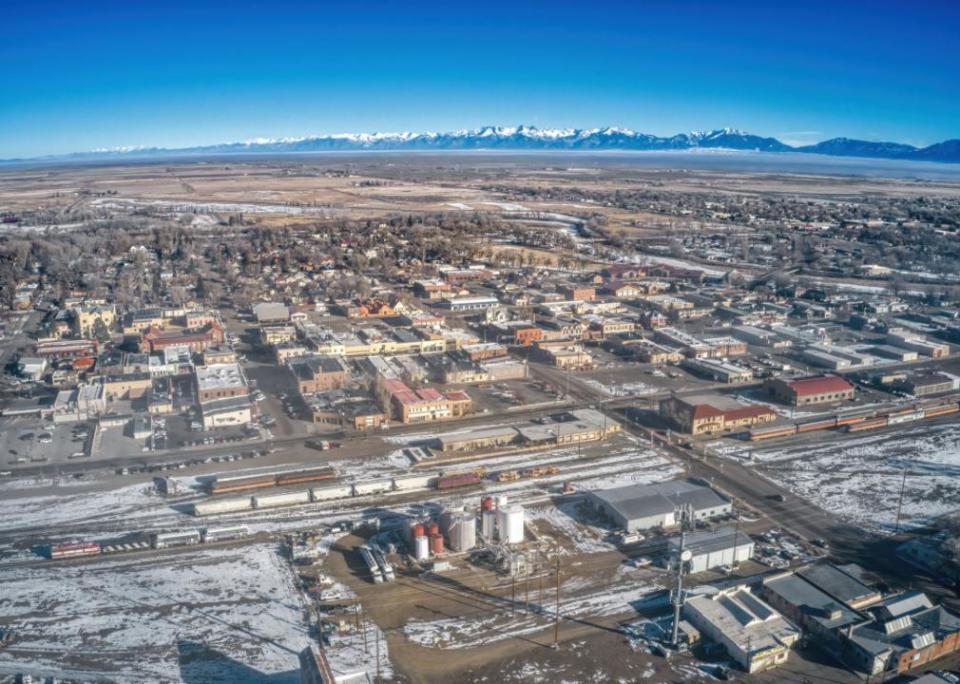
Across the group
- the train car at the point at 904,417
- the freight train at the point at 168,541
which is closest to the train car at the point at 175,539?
the freight train at the point at 168,541

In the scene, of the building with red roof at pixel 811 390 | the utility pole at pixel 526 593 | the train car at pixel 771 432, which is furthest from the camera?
the building with red roof at pixel 811 390

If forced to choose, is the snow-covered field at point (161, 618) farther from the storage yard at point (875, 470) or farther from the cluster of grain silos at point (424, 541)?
the storage yard at point (875, 470)

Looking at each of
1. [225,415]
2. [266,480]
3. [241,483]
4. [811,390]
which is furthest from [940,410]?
[225,415]

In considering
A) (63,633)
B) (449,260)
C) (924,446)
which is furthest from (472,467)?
(449,260)

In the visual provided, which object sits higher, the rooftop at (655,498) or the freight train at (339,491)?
the rooftop at (655,498)

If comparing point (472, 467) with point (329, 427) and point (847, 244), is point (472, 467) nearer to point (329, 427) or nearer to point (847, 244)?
point (329, 427)

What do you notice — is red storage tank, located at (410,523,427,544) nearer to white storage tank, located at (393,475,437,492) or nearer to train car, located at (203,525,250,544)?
white storage tank, located at (393,475,437,492)

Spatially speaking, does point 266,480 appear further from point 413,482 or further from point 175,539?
point 413,482
